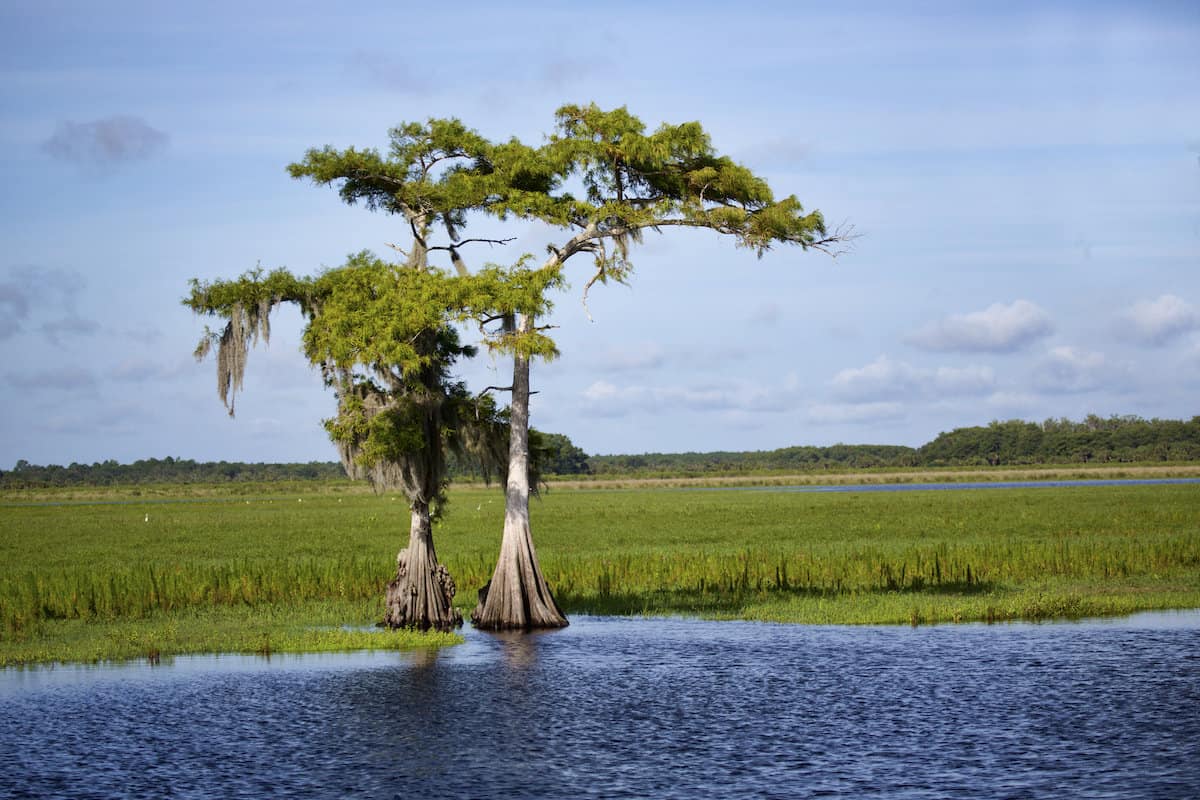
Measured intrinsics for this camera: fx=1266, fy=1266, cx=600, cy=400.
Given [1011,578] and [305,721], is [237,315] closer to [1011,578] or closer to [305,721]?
[305,721]

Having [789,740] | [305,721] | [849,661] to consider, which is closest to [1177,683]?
[849,661]

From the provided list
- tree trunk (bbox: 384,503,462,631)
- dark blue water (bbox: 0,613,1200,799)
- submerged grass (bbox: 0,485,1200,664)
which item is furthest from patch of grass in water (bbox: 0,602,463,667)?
dark blue water (bbox: 0,613,1200,799)

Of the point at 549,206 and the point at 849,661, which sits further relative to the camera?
the point at 549,206

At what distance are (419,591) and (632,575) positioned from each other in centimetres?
1081

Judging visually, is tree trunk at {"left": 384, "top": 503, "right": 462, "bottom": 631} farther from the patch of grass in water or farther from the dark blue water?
the dark blue water

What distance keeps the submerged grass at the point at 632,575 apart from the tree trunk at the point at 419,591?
4.10 feet

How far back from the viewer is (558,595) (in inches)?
1405

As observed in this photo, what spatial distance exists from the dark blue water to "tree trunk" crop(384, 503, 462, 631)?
2529 mm

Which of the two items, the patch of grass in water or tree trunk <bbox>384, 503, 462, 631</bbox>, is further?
tree trunk <bbox>384, 503, 462, 631</bbox>

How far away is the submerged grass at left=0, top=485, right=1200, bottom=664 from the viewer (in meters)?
29.8

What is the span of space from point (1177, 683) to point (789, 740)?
7.74m

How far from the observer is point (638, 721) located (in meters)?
19.1

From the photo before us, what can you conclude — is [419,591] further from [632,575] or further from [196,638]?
[632,575]

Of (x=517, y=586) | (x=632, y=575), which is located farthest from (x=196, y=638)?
(x=632, y=575)
